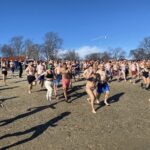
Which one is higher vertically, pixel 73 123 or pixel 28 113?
pixel 28 113

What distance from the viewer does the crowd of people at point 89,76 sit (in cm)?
1869

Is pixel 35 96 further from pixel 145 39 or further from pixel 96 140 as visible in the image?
pixel 145 39

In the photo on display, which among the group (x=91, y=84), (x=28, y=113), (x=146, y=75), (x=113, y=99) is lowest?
(x=28, y=113)

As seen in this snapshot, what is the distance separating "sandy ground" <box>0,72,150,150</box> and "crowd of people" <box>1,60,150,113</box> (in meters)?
0.74

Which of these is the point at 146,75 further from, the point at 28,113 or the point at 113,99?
the point at 28,113

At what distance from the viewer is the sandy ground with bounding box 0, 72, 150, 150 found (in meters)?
14.6

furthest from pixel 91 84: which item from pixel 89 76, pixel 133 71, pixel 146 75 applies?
pixel 133 71

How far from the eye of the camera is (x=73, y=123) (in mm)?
17000

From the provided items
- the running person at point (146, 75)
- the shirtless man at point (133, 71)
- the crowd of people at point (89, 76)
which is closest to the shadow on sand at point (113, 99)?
the crowd of people at point (89, 76)

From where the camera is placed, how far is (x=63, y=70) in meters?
20.7

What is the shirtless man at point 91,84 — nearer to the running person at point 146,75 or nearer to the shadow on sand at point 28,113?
the shadow on sand at point 28,113

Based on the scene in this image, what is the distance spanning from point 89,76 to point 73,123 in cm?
256

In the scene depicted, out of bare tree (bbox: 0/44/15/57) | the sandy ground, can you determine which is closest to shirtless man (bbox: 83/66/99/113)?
the sandy ground

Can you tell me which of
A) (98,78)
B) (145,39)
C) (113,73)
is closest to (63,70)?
(98,78)
